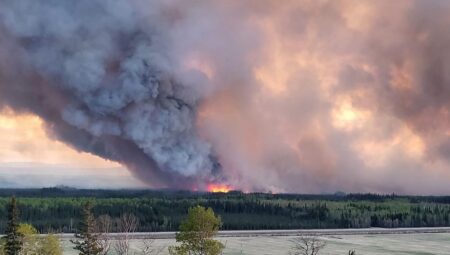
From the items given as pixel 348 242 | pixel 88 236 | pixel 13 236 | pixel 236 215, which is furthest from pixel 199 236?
pixel 236 215

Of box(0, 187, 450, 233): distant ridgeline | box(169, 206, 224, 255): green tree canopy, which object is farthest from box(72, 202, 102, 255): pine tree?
box(0, 187, 450, 233): distant ridgeline

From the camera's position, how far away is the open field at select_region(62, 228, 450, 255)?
5746 centimetres

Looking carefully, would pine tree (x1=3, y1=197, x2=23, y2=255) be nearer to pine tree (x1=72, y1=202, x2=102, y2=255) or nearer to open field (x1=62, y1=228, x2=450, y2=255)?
pine tree (x1=72, y1=202, x2=102, y2=255)

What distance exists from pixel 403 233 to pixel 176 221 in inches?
1084

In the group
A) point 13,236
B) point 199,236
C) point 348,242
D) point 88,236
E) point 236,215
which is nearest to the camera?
point 88,236

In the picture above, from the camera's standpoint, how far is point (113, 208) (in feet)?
321

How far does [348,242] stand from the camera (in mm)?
67250

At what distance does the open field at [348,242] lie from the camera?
2262 inches

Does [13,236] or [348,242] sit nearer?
[13,236]

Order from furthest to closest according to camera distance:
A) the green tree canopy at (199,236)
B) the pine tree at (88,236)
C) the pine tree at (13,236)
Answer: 1. the green tree canopy at (199,236)
2. the pine tree at (13,236)
3. the pine tree at (88,236)

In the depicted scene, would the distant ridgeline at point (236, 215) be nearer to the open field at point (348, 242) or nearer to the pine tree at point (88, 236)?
the open field at point (348, 242)

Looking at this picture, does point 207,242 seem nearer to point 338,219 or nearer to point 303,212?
point 338,219

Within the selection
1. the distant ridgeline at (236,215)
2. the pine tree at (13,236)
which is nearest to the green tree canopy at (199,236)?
the pine tree at (13,236)

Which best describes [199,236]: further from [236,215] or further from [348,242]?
[236,215]
